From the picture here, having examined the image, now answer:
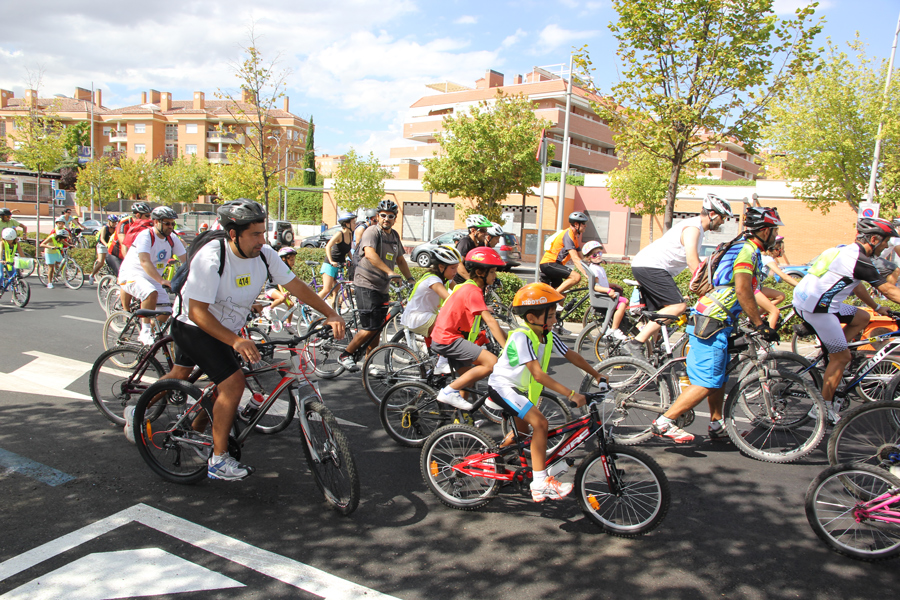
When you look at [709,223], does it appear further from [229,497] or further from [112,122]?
[112,122]

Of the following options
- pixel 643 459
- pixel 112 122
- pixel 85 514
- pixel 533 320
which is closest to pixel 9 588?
pixel 85 514

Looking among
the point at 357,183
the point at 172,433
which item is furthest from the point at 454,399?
the point at 357,183

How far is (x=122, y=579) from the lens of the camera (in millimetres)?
3119

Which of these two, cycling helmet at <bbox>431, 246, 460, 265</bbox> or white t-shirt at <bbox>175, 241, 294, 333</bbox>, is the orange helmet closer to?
white t-shirt at <bbox>175, 241, 294, 333</bbox>

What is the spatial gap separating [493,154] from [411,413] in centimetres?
2257

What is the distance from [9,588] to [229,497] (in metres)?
1.32

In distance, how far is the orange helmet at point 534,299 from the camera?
3814 millimetres

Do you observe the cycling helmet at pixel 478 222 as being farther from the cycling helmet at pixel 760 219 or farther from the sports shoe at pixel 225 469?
the sports shoe at pixel 225 469

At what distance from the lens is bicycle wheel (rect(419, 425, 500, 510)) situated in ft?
13.1

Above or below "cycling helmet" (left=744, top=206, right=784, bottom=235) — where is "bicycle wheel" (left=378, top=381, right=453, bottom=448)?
below

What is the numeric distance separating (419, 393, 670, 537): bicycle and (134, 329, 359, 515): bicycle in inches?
24.6

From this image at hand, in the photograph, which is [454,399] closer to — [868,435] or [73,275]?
[868,435]

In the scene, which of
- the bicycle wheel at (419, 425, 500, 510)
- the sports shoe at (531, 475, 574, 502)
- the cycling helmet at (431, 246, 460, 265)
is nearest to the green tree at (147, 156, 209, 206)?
the cycling helmet at (431, 246, 460, 265)

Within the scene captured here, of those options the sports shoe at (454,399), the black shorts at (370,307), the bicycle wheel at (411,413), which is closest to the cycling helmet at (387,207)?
the black shorts at (370,307)
